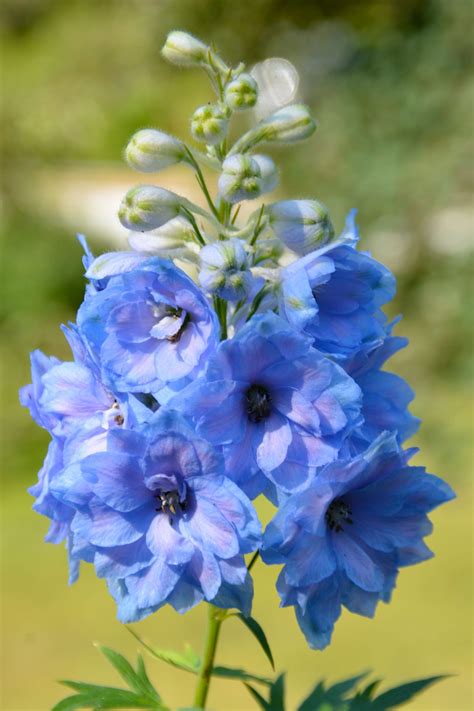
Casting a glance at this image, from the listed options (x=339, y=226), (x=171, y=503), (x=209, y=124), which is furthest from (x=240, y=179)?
(x=339, y=226)

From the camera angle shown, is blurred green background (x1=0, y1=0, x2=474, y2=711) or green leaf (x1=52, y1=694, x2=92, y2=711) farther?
blurred green background (x1=0, y1=0, x2=474, y2=711)

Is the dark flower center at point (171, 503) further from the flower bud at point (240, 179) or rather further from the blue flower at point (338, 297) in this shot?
the flower bud at point (240, 179)

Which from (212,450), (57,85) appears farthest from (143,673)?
(57,85)

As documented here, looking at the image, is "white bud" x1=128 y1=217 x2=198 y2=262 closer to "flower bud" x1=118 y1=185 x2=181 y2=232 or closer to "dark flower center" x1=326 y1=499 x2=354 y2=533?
"flower bud" x1=118 y1=185 x2=181 y2=232

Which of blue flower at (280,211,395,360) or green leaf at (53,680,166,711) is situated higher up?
blue flower at (280,211,395,360)

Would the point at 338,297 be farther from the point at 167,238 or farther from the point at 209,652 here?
the point at 209,652

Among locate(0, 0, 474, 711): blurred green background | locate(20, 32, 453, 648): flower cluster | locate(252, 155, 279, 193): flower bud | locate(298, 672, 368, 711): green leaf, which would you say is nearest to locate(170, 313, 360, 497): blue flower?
locate(20, 32, 453, 648): flower cluster

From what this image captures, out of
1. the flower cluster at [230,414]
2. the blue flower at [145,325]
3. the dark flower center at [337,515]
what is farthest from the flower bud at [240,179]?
the dark flower center at [337,515]

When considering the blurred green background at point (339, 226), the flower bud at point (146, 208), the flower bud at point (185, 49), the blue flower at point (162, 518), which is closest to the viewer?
the blue flower at point (162, 518)
